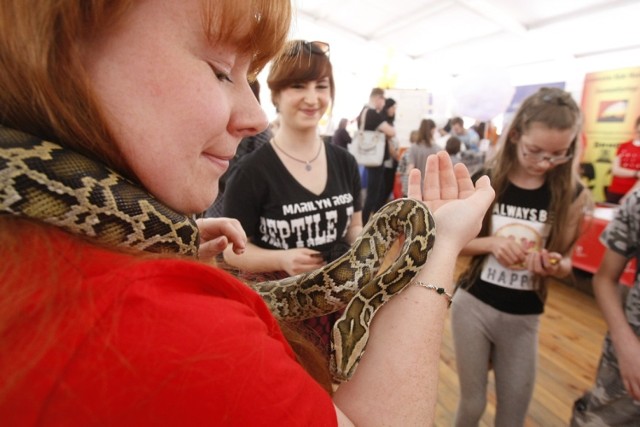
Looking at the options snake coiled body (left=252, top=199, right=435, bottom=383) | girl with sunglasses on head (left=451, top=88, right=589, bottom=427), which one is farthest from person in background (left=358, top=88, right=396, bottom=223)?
snake coiled body (left=252, top=199, right=435, bottom=383)

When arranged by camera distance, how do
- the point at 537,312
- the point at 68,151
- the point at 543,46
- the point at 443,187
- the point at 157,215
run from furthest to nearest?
the point at 543,46
the point at 537,312
the point at 443,187
the point at 157,215
the point at 68,151

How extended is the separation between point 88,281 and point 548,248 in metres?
2.52

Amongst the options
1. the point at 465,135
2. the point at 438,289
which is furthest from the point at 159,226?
the point at 465,135

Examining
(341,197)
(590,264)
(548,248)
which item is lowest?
(590,264)

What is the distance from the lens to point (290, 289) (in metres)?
1.65

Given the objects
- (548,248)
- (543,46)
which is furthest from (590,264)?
(543,46)

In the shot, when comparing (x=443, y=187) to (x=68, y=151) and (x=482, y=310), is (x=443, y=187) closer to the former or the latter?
(x=482, y=310)

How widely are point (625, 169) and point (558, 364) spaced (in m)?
3.98

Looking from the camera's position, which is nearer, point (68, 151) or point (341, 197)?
point (68, 151)

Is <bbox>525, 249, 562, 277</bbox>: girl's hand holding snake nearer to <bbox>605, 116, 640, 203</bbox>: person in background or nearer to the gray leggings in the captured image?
the gray leggings

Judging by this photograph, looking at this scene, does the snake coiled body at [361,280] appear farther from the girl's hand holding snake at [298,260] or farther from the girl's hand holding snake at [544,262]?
the girl's hand holding snake at [544,262]

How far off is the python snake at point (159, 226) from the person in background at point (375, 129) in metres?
5.20

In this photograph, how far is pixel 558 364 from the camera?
372 cm

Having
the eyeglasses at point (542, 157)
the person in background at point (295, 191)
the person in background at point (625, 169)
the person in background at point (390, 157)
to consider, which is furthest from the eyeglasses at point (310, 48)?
the person in background at point (625, 169)
